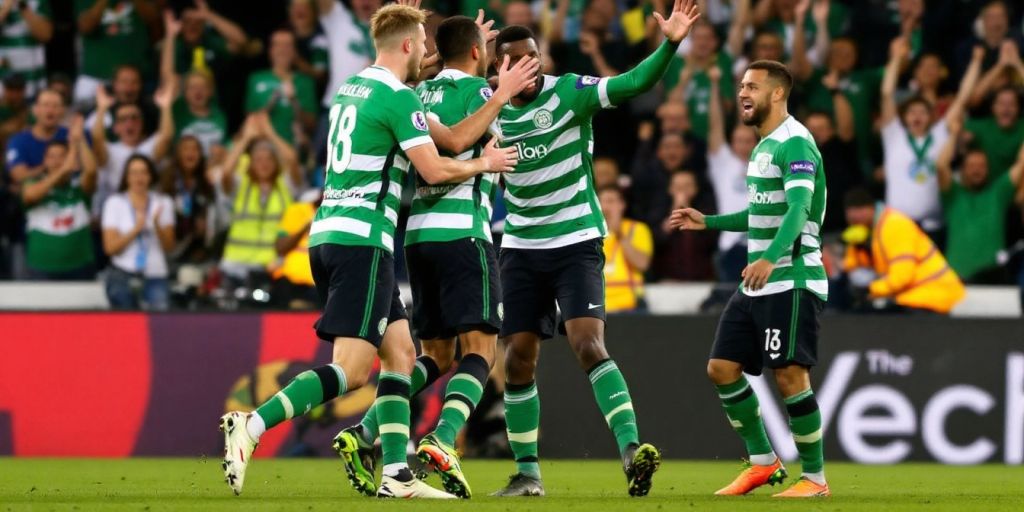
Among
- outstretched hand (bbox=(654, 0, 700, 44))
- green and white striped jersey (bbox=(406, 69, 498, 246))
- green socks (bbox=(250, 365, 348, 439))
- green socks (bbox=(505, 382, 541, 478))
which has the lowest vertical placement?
green socks (bbox=(505, 382, 541, 478))

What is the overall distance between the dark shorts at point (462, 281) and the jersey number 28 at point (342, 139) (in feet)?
2.21

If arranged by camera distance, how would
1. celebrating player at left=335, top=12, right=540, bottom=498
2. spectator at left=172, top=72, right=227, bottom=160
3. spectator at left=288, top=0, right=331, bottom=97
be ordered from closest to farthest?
celebrating player at left=335, top=12, right=540, bottom=498 < spectator at left=172, top=72, right=227, bottom=160 < spectator at left=288, top=0, right=331, bottom=97

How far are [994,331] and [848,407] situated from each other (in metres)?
1.27

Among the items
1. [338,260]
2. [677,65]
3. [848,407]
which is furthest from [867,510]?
[677,65]

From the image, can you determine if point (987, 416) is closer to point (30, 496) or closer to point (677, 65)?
point (677, 65)

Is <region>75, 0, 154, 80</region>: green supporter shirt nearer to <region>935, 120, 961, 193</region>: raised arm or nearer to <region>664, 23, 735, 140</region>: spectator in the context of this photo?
<region>664, 23, 735, 140</region>: spectator

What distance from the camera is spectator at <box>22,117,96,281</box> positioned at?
14.6 metres

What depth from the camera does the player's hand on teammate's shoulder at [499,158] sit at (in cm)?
792

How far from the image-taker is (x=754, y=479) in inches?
351

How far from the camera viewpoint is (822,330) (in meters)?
13.1

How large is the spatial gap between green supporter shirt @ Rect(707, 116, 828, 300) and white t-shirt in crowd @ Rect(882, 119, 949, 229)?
6251mm

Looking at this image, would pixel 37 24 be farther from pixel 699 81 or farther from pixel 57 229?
pixel 699 81

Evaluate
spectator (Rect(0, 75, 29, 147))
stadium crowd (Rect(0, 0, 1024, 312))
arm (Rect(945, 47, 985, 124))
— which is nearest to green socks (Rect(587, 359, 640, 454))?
stadium crowd (Rect(0, 0, 1024, 312))

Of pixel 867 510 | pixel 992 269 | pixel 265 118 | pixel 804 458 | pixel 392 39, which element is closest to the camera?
→ pixel 867 510
